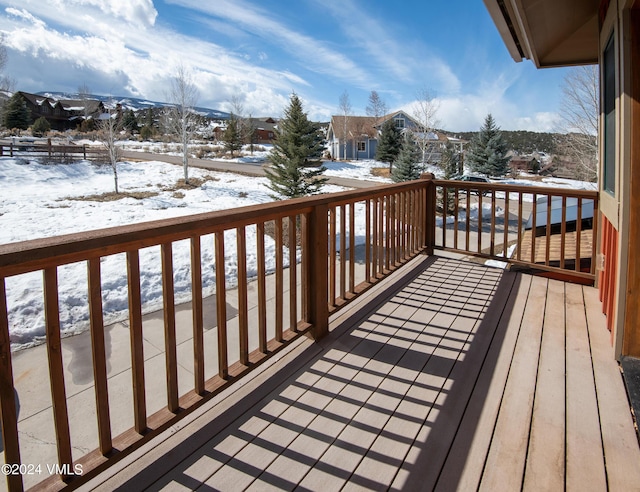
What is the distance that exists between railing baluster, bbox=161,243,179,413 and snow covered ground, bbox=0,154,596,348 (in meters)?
2.50

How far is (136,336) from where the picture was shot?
54.1 inches

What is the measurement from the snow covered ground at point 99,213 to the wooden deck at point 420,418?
2463 mm

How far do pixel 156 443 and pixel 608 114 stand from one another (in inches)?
125

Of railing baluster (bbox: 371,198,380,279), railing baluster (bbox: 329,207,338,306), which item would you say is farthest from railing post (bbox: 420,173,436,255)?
railing baluster (bbox: 329,207,338,306)

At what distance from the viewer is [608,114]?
251cm

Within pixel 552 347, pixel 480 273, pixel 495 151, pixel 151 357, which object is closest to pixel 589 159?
pixel 495 151

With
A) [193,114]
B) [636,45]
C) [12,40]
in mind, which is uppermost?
[12,40]

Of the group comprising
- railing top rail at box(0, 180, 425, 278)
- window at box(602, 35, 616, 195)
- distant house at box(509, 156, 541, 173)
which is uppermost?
distant house at box(509, 156, 541, 173)

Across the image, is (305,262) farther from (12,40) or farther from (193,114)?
(12,40)

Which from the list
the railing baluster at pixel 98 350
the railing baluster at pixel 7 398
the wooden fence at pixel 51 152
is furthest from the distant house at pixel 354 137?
the railing baluster at pixel 7 398

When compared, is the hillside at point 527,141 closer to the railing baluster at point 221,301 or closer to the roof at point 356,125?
the roof at point 356,125

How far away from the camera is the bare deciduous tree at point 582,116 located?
43.3 feet

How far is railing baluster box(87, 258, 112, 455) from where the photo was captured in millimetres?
1200

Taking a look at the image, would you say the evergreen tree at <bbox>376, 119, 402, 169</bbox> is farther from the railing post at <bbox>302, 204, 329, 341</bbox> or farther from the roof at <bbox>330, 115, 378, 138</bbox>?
the railing post at <bbox>302, 204, 329, 341</bbox>
